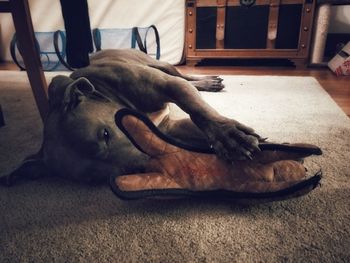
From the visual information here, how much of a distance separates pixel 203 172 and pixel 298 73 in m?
1.93

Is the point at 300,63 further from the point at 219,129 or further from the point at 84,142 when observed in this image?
the point at 84,142

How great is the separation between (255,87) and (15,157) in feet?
4.84

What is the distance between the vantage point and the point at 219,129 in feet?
3.22

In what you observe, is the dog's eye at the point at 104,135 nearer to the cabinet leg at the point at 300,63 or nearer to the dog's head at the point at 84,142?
the dog's head at the point at 84,142

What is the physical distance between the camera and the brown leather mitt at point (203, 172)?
0.87m

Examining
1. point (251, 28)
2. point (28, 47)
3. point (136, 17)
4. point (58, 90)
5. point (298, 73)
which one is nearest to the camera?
point (58, 90)

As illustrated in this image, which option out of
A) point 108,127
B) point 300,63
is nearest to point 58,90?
point 108,127

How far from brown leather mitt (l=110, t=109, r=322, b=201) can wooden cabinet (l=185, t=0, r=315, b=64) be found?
1.98 metres

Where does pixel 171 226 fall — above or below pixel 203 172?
below

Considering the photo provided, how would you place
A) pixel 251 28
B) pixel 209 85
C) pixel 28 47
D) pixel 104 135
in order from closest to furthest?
pixel 104 135 → pixel 28 47 → pixel 209 85 → pixel 251 28

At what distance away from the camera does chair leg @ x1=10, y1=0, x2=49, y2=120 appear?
1.28m

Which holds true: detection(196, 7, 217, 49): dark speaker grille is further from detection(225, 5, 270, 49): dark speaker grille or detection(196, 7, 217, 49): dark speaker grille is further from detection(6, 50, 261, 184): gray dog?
detection(6, 50, 261, 184): gray dog

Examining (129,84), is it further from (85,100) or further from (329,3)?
(329,3)

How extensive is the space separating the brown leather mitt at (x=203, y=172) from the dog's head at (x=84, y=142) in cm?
10
